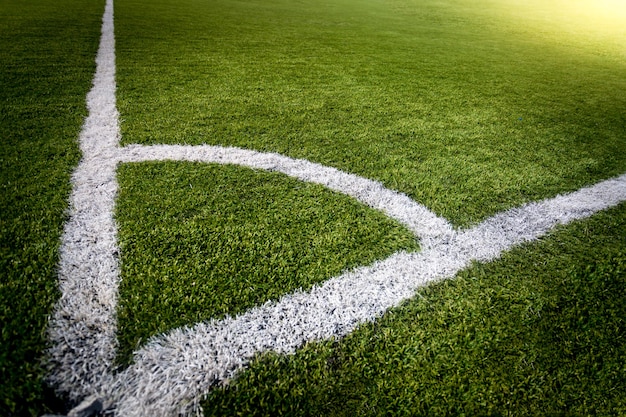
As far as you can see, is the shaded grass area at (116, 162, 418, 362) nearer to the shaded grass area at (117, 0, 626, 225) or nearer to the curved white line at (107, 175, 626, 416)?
the curved white line at (107, 175, 626, 416)

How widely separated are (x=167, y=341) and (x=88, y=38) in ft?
18.5

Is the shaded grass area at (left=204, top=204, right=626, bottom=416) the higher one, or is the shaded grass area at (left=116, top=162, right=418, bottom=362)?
the shaded grass area at (left=116, top=162, right=418, bottom=362)

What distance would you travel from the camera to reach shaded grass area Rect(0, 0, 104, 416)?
3.58 ft

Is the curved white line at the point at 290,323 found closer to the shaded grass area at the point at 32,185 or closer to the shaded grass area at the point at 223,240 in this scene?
the shaded grass area at the point at 223,240

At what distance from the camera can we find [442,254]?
176cm

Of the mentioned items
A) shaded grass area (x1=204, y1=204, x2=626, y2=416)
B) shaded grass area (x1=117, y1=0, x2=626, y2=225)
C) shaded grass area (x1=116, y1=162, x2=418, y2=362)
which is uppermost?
shaded grass area (x1=117, y1=0, x2=626, y2=225)

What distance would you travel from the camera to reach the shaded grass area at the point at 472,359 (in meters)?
1.15

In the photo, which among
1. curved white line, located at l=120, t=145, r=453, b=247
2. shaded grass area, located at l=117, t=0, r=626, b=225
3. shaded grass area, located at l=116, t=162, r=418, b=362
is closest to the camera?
shaded grass area, located at l=116, t=162, r=418, b=362

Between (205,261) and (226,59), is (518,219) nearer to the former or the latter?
(205,261)

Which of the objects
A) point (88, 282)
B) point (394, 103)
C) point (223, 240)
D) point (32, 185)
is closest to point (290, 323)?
point (223, 240)

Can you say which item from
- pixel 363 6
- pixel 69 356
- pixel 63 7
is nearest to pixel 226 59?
pixel 69 356

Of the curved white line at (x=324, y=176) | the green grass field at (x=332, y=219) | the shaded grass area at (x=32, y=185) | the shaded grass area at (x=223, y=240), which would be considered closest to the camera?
the shaded grass area at (x=32, y=185)

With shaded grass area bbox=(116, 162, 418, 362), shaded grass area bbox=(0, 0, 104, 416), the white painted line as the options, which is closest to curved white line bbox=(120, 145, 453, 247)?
shaded grass area bbox=(116, 162, 418, 362)

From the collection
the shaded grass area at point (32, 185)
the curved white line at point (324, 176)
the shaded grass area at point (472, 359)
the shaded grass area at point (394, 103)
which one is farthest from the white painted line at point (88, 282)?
the shaded grass area at point (394, 103)
